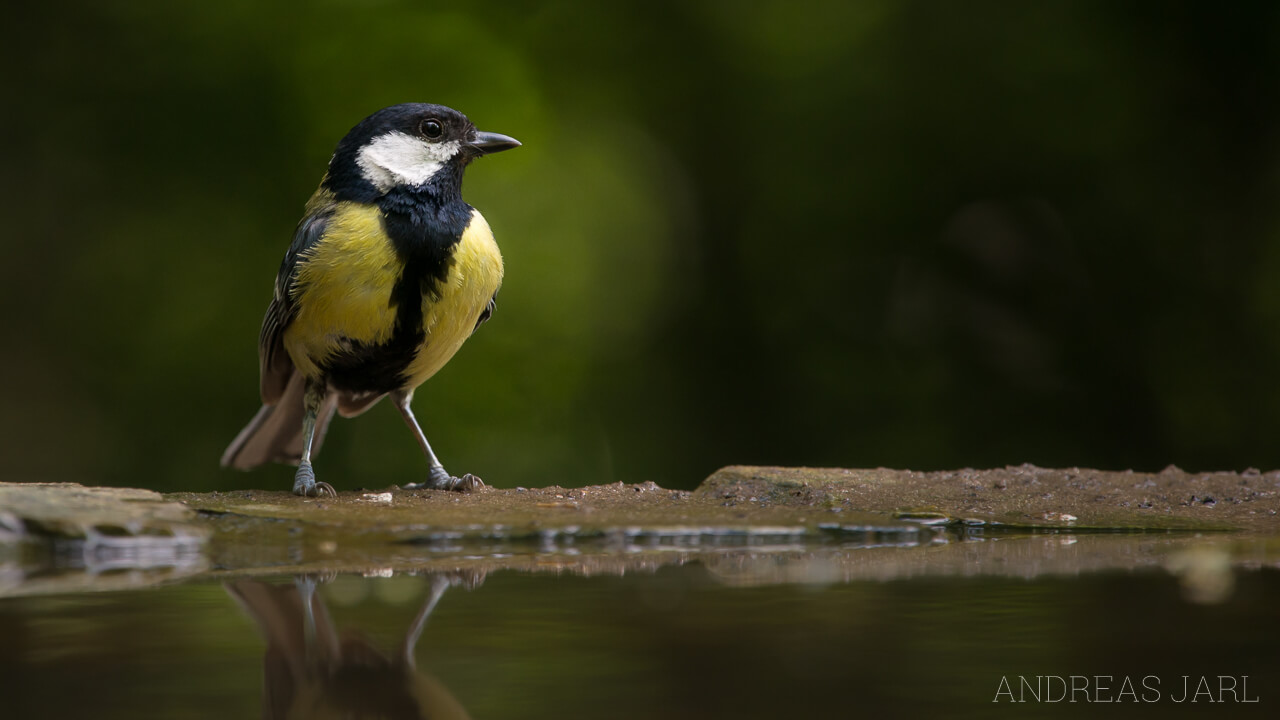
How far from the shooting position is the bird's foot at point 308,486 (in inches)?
125

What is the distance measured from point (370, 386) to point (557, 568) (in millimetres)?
1780

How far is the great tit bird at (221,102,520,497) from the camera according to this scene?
3.18 m

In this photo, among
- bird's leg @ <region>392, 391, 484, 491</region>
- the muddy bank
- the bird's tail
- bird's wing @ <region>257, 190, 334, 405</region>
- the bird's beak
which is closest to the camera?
the muddy bank

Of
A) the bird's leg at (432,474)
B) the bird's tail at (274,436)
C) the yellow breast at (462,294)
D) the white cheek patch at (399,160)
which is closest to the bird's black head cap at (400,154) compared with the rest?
the white cheek patch at (399,160)

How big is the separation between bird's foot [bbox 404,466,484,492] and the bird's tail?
1.73ft

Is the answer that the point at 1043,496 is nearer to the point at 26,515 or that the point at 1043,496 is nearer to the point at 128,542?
the point at 128,542

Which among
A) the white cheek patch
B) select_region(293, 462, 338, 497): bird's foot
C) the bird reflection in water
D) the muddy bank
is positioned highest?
the white cheek patch

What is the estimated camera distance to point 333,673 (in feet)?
3.76

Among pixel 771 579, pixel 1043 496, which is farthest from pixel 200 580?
pixel 1043 496

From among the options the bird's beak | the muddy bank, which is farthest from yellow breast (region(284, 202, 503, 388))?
the muddy bank

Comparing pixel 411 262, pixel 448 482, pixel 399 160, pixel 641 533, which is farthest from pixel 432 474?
pixel 641 533

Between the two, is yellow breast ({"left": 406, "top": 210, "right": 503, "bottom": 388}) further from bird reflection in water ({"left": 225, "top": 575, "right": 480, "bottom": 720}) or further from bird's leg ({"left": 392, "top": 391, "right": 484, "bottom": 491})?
bird reflection in water ({"left": 225, "top": 575, "right": 480, "bottom": 720})

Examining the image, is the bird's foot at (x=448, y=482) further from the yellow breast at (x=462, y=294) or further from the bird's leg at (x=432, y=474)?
the yellow breast at (x=462, y=294)

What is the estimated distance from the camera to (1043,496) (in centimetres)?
289
